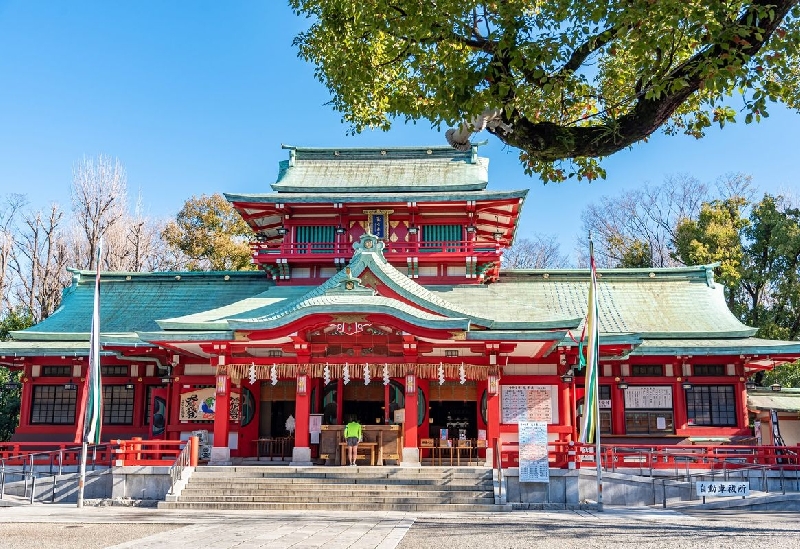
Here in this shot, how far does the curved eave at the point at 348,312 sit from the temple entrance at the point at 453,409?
180 inches

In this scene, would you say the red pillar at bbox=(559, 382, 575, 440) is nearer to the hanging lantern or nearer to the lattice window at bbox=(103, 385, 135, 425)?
the hanging lantern

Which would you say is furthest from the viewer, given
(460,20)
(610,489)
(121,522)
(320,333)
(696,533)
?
(320,333)

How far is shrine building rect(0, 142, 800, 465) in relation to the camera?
21.5 m

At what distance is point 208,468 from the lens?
796 inches

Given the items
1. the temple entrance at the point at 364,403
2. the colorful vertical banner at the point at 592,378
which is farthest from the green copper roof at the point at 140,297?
the colorful vertical banner at the point at 592,378

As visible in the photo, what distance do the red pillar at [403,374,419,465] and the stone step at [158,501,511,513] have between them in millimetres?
2320

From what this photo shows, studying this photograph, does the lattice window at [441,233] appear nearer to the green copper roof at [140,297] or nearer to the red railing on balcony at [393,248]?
A: the red railing on balcony at [393,248]

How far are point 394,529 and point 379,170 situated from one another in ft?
58.5

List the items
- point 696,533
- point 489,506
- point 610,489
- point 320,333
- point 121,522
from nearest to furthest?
point 696,533, point 121,522, point 489,506, point 610,489, point 320,333

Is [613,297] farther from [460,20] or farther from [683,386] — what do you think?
[460,20]

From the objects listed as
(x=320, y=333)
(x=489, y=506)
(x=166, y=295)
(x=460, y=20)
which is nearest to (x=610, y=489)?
(x=489, y=506)

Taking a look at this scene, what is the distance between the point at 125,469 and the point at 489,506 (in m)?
9.77

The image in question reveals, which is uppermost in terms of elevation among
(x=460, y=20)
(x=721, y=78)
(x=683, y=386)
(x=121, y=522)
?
(x=460, y=20)

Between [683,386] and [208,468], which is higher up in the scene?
[683,386]
